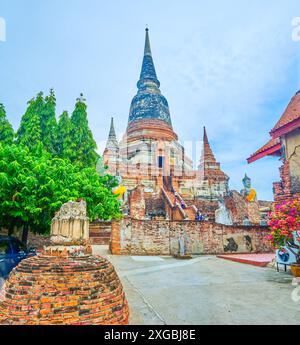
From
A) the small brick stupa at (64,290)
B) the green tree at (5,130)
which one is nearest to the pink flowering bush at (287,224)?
the small brick stupa at (64,290)

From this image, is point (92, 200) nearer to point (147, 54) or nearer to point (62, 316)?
point (62, 316)

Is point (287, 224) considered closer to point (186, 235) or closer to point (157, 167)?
point (186, 235)

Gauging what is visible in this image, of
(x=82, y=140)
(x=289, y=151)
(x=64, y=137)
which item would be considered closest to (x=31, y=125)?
(x=64, y=137)

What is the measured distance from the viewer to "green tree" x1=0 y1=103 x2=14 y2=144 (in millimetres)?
13763

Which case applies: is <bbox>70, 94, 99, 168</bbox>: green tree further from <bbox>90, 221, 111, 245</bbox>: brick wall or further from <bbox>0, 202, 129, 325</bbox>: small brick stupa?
<bbox>0, 202, 129, 325</bbox>: small brick stupa

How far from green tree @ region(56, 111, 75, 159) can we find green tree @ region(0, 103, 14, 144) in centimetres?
265

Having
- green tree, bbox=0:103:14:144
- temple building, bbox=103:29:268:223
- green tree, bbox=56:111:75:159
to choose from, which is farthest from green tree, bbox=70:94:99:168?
temple building, bbox=103:29:268:223

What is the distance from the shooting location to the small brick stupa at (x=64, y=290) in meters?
3.07

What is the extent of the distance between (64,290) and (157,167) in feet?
84.2

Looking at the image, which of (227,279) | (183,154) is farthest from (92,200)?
(183,154)

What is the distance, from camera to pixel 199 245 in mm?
13844

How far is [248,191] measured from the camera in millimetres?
26078

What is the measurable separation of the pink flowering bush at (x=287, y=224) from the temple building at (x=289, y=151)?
3.17 feet
